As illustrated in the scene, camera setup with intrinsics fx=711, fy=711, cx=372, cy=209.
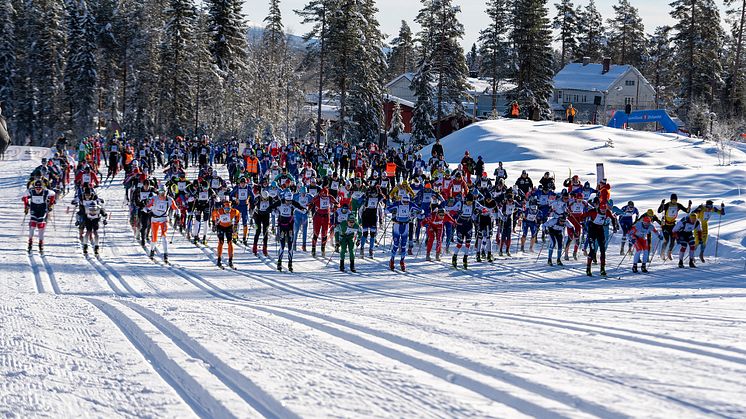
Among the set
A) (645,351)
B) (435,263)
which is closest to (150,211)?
(435,263)

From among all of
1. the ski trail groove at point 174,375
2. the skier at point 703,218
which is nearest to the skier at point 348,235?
the ski trail groove at point 174,375

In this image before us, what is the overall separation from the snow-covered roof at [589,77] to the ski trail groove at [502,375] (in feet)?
229

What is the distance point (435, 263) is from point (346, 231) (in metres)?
3.08

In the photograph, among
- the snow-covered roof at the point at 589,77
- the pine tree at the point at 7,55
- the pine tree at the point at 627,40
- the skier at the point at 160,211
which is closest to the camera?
the skier at the point at 160,211

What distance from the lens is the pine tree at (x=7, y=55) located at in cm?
7044

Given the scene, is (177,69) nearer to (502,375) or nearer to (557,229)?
(557,229)

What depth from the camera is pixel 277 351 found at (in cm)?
772

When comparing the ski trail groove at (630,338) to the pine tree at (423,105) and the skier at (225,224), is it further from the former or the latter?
the pine tree at (423,105)

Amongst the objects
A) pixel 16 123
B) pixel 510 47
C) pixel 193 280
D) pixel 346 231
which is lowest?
pixel 193 280

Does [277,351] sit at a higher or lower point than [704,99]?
lower

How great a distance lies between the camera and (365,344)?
314 inches

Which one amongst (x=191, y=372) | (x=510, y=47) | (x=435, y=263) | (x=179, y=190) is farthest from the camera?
(x=510, y=47)

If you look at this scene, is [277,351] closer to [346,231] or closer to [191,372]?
[191,372]

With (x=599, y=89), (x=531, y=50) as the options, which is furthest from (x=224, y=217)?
(x=599, y=89)
